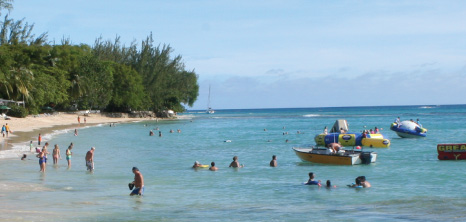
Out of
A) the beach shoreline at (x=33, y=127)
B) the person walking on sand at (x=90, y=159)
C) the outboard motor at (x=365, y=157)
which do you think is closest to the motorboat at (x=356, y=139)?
the outboard motor at (x=365, y=157)

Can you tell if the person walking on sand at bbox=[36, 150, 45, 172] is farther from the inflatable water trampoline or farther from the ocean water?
the inflatable water trampoline

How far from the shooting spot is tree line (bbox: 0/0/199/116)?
75.0 metres

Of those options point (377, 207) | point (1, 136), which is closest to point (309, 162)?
point (377, 207)

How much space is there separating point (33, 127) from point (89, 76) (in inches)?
1100

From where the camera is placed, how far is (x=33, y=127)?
64.9 m

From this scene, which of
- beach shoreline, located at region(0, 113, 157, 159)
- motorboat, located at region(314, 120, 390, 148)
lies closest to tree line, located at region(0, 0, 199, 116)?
beach shoreline, located at region(0, 113, 157, 159)

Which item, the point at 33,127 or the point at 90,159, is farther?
the point at 33,127

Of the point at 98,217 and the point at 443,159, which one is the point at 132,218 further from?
Answer: the point at 443,159

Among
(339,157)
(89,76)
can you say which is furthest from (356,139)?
(89,76)

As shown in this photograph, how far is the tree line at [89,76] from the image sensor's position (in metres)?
75.0

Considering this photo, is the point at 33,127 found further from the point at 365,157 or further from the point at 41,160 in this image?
the point at 365,157

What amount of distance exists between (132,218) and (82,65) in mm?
79822

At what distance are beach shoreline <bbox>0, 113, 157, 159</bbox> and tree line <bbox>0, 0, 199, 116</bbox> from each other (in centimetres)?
251

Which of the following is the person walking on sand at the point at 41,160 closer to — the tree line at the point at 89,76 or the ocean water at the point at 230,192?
the ocean water at the point at 230,192
